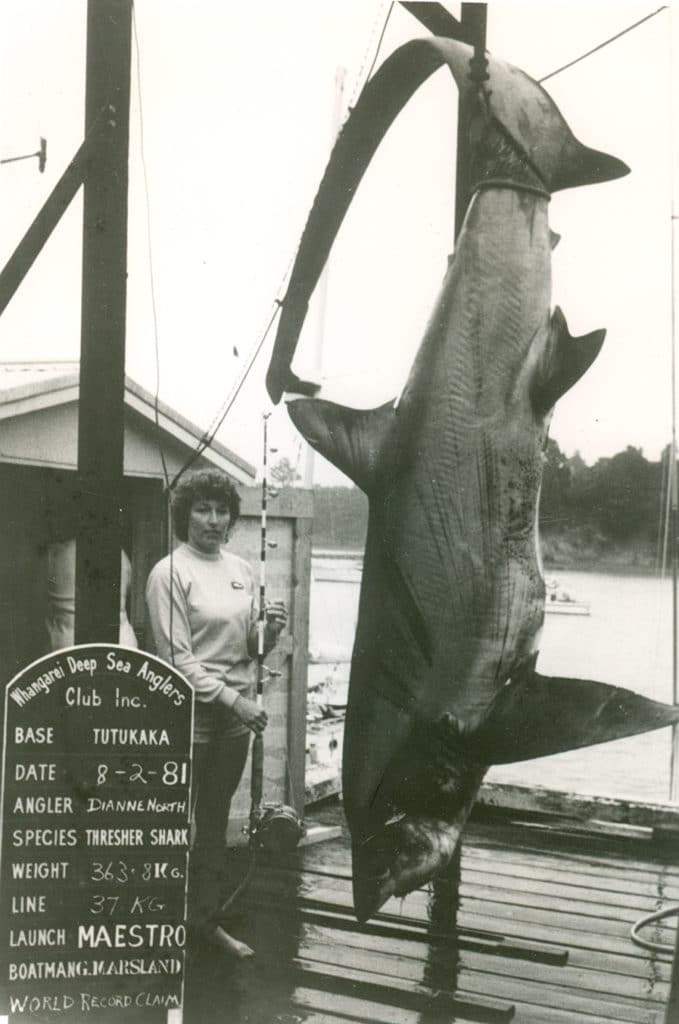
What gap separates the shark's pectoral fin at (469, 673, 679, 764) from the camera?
278cm

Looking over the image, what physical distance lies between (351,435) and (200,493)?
1.98 ft

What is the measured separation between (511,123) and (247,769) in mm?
2196

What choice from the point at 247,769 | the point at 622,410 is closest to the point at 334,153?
the point at 622,410

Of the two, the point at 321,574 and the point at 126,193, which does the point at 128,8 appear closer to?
the point at 126,193

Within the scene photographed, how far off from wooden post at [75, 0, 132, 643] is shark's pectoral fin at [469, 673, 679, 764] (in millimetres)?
984

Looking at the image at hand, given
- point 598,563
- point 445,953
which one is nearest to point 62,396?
point 598,563

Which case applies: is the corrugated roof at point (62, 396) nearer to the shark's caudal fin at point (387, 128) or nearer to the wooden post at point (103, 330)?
the shark's caudal fin at point (387, 128)

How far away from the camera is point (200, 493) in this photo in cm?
334

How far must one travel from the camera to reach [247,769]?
387 cm

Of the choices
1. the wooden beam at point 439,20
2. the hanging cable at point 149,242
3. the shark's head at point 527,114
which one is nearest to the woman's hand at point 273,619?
the hanging cable at point 149,242

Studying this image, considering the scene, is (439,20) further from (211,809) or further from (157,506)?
(211,809)

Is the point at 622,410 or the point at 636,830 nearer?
the point at 622,410

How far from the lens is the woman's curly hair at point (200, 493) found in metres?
3.33

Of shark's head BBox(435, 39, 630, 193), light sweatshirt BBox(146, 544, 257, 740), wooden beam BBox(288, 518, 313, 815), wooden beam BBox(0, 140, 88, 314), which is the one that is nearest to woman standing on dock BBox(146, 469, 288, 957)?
light sweatshirt BBox(146, 544, 257, 740)
